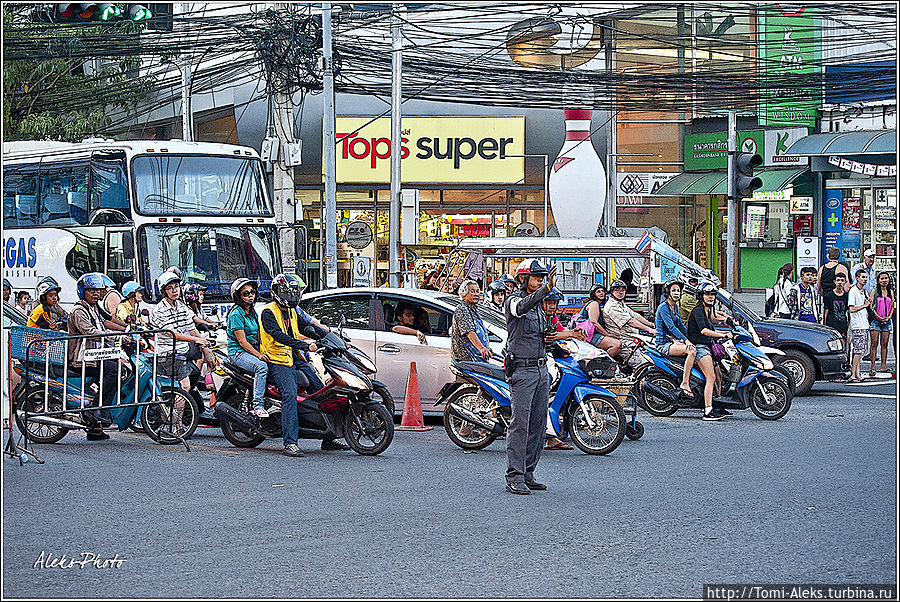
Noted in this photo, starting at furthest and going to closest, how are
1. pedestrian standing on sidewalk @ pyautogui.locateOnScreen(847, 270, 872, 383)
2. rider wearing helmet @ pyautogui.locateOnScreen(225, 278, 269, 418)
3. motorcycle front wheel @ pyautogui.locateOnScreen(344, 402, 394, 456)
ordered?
pedestrian standing on sidewalk @ pyautogui.locateOnScreen(847, 270, 872, 383) < rider wearing helmet @ pyautogui.locateOnScreen(225, 278, 269, 418) < motorcycle front wheel @ pyautogui.locateOnScreen(344, 402, 394, 456)

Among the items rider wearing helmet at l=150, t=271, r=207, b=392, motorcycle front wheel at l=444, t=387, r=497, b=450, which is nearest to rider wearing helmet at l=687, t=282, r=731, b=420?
motorcycle front wheel at l=444, t=387, r=497, b=450

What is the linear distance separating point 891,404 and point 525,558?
9.70 metres

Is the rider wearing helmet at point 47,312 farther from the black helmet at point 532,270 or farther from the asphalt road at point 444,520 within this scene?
the black helmet at point 532,270

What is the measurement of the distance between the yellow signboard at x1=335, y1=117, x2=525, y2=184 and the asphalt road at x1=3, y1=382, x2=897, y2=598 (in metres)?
20.4

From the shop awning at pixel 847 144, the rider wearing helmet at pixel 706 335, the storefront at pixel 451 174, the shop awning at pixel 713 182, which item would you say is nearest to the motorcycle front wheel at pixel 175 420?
the rider wearing helmet at pixel 706 335

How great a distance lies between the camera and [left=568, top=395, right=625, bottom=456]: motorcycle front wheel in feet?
35.7

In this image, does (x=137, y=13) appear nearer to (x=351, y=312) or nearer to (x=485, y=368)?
(x=485, y=368)

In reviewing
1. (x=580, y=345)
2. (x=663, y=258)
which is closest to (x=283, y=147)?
(x=663, y=258)

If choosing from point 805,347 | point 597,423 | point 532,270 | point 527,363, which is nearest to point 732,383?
point 805,347

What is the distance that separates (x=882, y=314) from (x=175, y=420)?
38.4 feet

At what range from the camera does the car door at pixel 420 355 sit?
507 inches

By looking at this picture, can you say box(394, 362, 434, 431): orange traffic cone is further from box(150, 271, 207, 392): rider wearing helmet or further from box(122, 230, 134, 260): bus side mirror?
box(122, 230, 134, 260): bus side mirror

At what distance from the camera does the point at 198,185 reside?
19828 mm

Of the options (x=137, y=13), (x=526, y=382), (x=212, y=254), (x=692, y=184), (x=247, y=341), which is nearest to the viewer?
(x=526, y=382)
